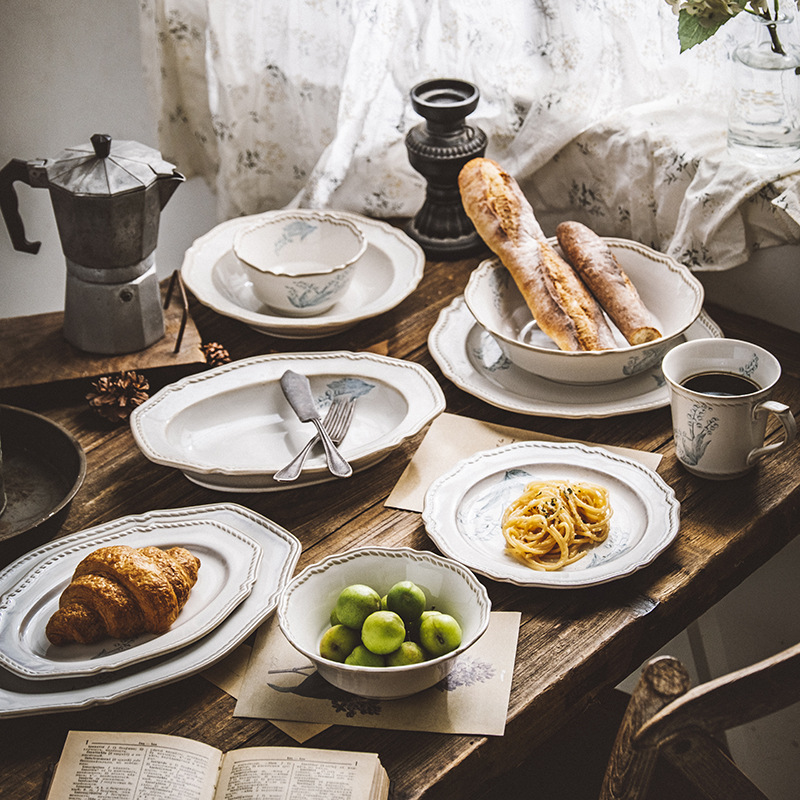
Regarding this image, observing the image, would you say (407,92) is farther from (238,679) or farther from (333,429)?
(238,679)

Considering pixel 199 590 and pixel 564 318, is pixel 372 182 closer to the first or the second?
pixel 564 318

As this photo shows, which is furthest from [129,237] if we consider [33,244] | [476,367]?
[476,367]

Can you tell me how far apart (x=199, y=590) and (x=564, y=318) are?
1.96 ft

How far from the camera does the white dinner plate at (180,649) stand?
A: 0.84 m

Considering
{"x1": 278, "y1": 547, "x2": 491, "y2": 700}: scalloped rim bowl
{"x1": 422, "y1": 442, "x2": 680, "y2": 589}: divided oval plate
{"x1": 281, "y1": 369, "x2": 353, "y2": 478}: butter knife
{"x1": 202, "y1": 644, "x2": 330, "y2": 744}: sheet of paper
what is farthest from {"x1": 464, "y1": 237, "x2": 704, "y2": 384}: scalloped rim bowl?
{"x1": 202, "y1": 644, "x2": 330, "y2": 744}: sheet of paper

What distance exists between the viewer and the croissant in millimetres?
888

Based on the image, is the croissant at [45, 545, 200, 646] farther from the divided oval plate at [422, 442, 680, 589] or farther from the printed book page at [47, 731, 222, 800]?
the divided oval plate at [422, 442, 680, 589]

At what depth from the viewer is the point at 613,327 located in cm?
129

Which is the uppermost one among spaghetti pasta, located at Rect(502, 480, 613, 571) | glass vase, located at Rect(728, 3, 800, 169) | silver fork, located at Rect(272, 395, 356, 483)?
glass vase, located at Rect(728, 3, 800, 169)

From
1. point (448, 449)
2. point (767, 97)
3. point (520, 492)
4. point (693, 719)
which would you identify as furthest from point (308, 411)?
point (767, 97)

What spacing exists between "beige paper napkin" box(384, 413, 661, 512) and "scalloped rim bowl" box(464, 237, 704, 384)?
3.9 inches

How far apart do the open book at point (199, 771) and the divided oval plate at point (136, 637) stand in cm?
8

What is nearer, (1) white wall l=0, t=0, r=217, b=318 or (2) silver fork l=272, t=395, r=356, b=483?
(2) silver fork l=272, t=395, r=356, b=483

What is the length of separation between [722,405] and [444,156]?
661 mm
